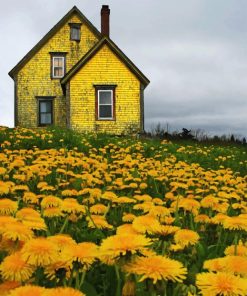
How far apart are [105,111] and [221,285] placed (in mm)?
24268

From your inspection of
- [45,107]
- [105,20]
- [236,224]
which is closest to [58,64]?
[45,107]

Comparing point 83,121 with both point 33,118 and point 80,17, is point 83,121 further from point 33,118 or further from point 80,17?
point 80,17

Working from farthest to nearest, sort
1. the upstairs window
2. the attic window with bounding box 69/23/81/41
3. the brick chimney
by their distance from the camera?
the attic window with bounding box 69/23/81/41
the brick chimney
the upstairs window

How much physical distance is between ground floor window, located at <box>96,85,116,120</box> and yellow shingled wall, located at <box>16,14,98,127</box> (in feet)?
11.6

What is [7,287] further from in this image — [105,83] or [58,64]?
[58,64]

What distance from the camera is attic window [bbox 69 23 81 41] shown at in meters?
28.4

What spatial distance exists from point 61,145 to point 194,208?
910 centimetres

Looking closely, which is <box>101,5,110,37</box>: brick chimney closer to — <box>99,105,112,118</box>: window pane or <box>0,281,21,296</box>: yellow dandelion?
<box>99,105,112,118</box>: window pane

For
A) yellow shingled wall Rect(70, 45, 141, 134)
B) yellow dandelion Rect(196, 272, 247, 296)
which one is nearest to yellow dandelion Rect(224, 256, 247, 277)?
yellow dandelion Rect(196, 272, 247, 296)

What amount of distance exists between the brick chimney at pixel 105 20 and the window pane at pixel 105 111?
13.7 feet

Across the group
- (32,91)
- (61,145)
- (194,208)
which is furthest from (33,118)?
(194,208)

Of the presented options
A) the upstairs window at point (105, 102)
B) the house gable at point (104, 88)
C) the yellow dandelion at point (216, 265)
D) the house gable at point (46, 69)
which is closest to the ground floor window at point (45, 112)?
the house gable at point (46, 69)

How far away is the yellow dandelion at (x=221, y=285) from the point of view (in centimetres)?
135

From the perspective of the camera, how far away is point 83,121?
82.8 ft
